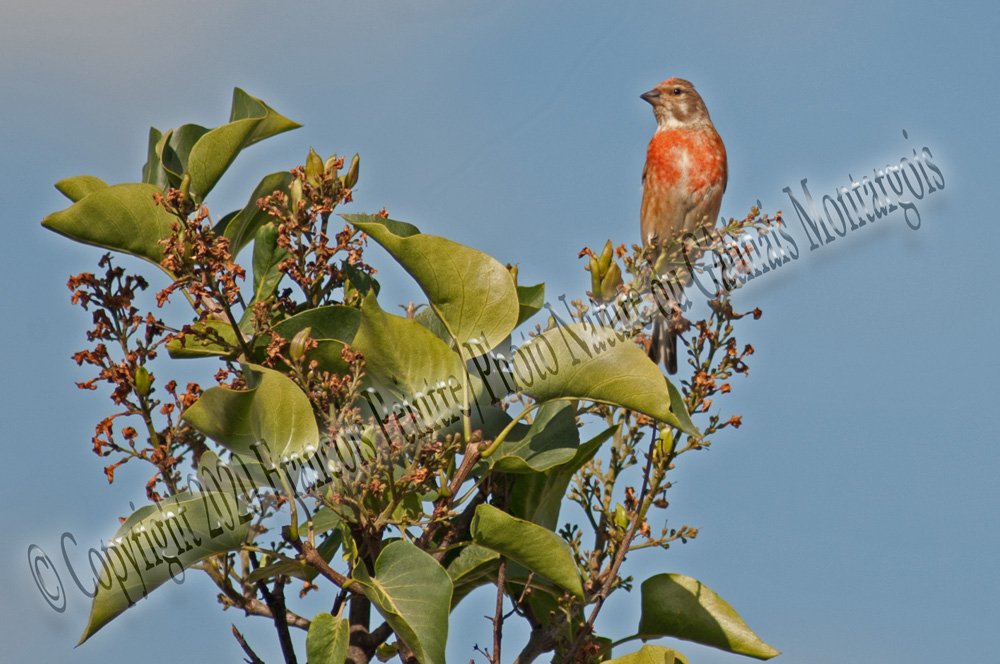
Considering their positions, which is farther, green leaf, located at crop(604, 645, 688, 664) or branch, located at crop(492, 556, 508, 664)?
green leaf, located at crop(604, 645, 688, 664)

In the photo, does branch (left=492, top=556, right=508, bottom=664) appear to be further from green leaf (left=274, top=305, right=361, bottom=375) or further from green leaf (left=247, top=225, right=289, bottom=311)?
green leaf (left=247, top=225, right=289, bottom=311)

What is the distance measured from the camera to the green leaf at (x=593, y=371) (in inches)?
80.3

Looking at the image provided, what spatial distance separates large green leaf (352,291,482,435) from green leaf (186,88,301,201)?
2.11 ft

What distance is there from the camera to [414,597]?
192 centimetres

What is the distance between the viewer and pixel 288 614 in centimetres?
245

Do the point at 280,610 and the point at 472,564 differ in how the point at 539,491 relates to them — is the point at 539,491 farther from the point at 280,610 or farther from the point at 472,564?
the point at 280,610

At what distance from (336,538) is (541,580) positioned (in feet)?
1.72

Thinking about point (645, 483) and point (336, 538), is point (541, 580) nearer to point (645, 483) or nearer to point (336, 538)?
point (645, 483)

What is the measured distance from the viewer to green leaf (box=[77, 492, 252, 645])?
1.94 m

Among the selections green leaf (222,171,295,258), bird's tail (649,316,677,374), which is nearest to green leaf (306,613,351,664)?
green leaf (222,171,295,258)

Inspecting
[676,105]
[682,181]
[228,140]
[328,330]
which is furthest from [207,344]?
[676,105]

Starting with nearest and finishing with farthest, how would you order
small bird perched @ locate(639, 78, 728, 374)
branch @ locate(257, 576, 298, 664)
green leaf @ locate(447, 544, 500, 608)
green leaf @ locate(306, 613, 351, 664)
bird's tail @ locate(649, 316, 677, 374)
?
green leaf @ locate(306, 613, 351, 664), green leaf @ locate(447, 544, 500, 608), branch @ locate(257, 576, 298, 664), bird's tail @ locate(649, 316, 677, 374), small bird perched @ locate(639, 78, 728, 374)

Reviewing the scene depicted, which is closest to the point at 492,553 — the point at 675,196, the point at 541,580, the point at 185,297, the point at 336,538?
the point at 541,580

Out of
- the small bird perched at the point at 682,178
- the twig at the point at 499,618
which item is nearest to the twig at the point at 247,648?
the twig at the point at 499,618
